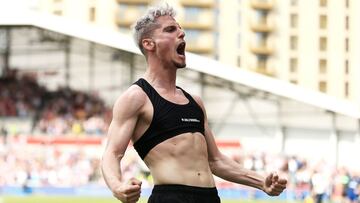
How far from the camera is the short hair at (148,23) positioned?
5.93 meters

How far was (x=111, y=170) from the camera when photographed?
18.4 ft

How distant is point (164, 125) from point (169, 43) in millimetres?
477

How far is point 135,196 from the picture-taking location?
5203mm

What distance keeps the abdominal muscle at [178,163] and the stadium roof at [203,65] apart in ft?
152

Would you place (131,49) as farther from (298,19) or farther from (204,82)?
(298,19)

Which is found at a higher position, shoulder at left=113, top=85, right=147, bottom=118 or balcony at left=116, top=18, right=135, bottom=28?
shoulder at left=113, top=85, right=147, bottom=118

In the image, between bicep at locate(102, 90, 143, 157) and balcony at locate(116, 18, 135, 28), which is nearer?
bicep at locate(102, 90, 143, 157)

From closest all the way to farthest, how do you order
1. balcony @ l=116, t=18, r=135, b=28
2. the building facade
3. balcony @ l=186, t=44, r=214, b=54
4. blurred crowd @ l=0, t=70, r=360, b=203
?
blurred crowd @ l=0, t=70, r=360, b=203 → balcony @ l=116, t=18, r=135, b=28 → the building facade → balcony @ l=186, t=44, r=214, b=54

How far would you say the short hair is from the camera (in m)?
5.93

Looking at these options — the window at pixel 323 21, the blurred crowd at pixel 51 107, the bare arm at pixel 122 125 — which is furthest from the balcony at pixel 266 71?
the bare arm at pixel 122 125

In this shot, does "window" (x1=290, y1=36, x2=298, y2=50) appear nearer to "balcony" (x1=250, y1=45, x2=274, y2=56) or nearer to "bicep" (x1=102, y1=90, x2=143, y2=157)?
"balcony" (x1=250, y1=45, x2=274, y2=56)

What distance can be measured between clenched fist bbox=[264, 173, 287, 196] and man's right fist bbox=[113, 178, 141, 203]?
3.66 feet

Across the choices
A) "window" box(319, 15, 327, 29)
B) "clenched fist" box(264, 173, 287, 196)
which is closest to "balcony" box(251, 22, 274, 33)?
"window" box(319, 15, 327, 29)

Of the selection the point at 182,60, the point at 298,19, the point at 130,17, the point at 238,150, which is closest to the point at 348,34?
the point at 298,19
